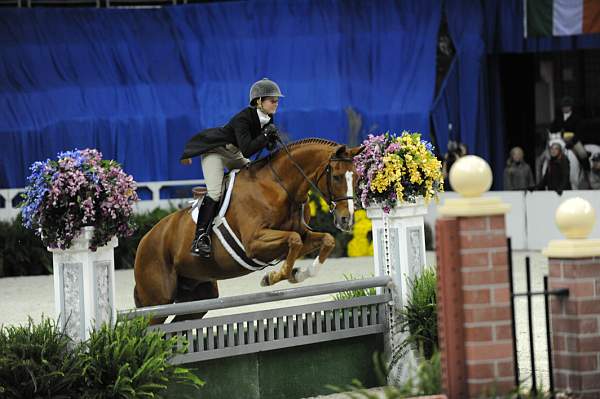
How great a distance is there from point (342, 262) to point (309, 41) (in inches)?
188

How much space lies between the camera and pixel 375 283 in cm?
823

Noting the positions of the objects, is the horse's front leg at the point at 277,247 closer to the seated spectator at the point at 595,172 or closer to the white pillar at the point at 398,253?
the white pillar at the point at 398,253

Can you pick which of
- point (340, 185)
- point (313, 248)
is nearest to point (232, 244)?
point (313, 248)

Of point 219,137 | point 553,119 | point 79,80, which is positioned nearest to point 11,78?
point 79,80

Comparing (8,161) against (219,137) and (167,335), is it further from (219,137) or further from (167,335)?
(167,335)

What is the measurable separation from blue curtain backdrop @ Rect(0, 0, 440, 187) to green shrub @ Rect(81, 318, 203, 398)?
13.1 meters

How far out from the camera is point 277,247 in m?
8.03

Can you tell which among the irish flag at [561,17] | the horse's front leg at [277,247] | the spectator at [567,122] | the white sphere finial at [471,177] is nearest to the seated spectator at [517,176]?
the spectator at [567,122]

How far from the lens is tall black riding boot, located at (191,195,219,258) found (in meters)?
8.32

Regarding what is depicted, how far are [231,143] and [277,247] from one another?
1021 millimetres

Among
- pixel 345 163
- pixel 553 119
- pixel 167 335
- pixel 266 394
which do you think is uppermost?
pixel 553 119

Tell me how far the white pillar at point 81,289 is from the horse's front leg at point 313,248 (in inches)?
59.4

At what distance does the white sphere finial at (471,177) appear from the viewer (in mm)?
5148

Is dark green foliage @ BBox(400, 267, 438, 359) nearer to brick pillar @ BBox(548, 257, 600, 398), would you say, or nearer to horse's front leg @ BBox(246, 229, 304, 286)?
horse's front leg @ BBox(246, 229, 304, 286)
